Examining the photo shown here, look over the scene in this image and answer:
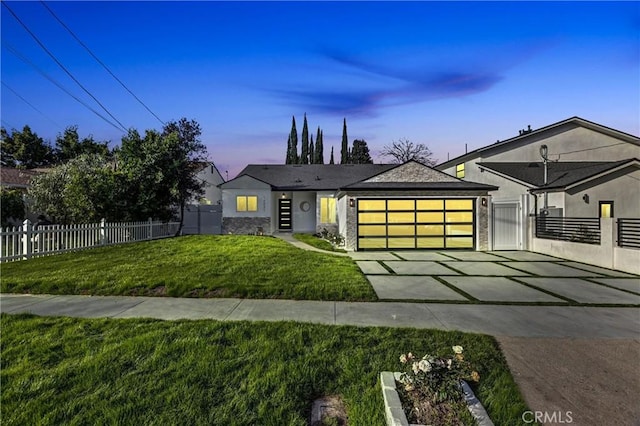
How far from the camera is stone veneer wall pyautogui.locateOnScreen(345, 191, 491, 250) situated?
43.5 feet

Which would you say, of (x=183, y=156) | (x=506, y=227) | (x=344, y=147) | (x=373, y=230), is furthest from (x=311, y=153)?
(x=506, y=227)

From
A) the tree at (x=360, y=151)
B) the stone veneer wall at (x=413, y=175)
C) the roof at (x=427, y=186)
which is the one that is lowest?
the roof at (x=427, y=186)

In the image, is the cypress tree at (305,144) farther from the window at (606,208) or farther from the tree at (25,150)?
the window at (606,208)

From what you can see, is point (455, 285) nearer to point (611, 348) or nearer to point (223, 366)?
point (611, 348)

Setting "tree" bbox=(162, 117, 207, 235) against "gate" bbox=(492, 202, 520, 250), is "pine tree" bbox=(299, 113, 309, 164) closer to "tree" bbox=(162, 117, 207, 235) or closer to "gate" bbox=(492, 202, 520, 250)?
"tree" bbox=(162, 117, 207, 235)

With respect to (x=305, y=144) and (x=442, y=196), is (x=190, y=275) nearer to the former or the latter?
(x=442, y=196)

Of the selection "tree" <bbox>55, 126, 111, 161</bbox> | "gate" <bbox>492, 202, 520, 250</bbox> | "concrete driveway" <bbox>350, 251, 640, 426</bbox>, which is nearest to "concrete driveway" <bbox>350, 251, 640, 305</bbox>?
"concrete driveway" <bbox>350, 251, 640, 426</bbox>

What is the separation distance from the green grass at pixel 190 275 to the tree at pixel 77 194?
381 cm

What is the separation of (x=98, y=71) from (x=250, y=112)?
7.81m

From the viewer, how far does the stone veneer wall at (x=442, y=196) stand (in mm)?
13250

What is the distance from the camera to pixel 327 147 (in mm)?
47219

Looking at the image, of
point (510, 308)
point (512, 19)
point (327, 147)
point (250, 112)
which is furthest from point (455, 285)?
point (327, 147)

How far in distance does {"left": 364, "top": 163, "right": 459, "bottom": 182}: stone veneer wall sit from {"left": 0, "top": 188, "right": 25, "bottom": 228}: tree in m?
18.2

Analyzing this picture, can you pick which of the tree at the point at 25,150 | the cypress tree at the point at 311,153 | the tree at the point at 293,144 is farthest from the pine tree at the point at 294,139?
the tree at the point at 25,150
